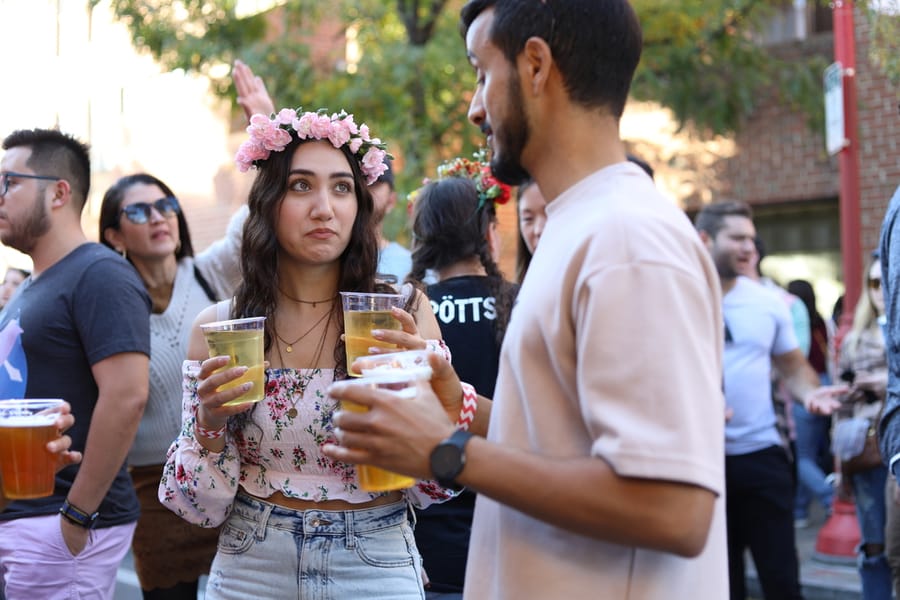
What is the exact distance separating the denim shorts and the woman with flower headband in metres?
0.79

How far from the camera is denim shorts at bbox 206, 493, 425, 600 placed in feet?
8.87

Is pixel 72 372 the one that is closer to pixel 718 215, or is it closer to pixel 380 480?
pixel 380 480

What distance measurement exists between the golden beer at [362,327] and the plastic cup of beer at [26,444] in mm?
1189

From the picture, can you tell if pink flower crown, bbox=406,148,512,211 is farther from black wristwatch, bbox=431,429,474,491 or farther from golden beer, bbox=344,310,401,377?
black wristwatch, bbox=431,429,474,491

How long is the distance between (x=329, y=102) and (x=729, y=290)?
17.2ft

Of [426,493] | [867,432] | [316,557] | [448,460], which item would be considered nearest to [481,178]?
[426,493]

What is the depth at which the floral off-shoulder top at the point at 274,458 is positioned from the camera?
278 centimetres

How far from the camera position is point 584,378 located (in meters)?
1.67

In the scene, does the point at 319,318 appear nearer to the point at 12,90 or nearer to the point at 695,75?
the point at 695,75

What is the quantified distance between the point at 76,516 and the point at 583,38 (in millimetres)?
2684

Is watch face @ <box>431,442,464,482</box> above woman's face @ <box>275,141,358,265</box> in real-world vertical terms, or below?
below

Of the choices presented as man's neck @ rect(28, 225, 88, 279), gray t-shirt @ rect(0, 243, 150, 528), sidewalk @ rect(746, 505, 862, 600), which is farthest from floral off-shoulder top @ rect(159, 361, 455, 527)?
sidewalk @ rect(746, 505, 862, 600)

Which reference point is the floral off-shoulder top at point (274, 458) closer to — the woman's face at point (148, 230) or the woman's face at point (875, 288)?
the woman's face at point (148, 230)

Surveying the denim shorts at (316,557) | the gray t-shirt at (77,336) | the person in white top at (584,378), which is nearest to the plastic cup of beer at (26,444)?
the gray t-shirt at (77,336)
